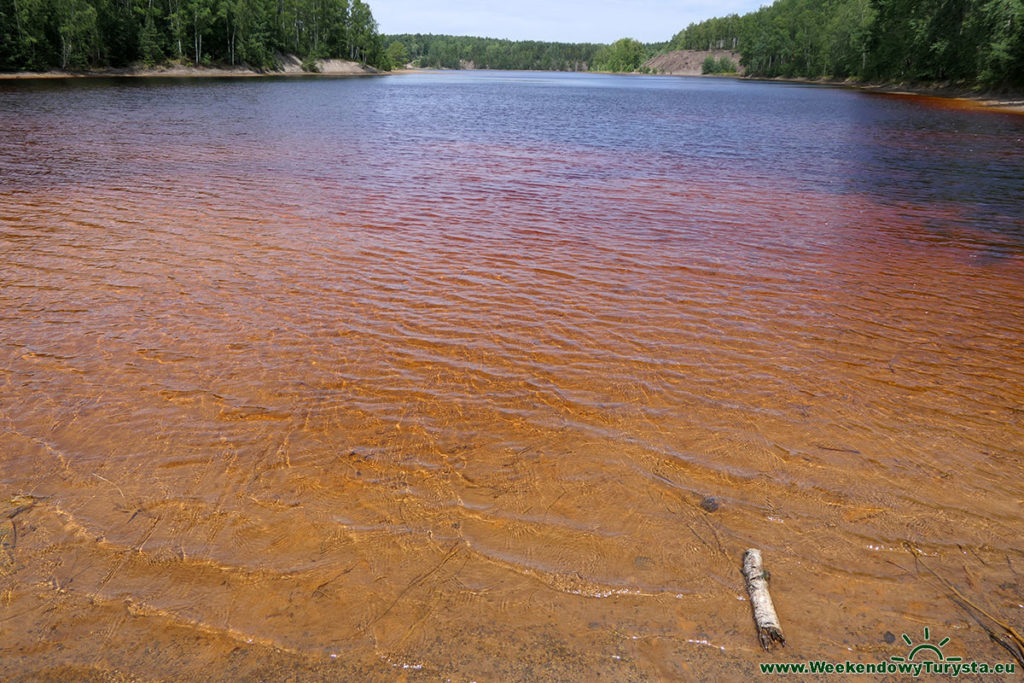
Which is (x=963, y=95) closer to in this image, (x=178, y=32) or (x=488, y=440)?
(x=488, y=440)

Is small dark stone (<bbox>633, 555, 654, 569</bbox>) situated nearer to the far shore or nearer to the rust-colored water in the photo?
the rust-colored water

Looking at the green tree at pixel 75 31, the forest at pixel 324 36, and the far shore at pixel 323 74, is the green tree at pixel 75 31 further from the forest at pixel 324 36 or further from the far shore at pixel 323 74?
the far shore at pixel 323 74

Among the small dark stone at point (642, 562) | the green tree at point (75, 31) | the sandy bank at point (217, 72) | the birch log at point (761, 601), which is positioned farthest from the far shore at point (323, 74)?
the small dark stone at point (642, 562)

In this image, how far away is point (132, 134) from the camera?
25.9 m

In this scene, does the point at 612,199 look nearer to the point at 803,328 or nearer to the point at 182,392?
the point at 803,328

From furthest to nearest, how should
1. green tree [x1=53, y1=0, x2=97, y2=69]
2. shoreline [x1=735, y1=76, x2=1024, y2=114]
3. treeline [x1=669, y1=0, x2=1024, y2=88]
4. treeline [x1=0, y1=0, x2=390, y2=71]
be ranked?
1. green tree [x1=53, y1=0, x2=97, y2=69]
2. treeline [x1=0, y1=0, x2=390, y2=71]
3. treeline [x1=669, y1=0, x2=1024, y2=88]
4. shoreline [x1=735, y1=76, x2=1024, y2=114]

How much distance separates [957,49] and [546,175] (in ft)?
227

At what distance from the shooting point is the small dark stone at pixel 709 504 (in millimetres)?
4664

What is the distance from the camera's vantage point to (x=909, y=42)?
74.4m

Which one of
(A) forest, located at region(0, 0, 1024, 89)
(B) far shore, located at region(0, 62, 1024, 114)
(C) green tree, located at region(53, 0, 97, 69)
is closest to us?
(B) far shore, located at region(0, 62, 1024, 114)

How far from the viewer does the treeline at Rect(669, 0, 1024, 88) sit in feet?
179

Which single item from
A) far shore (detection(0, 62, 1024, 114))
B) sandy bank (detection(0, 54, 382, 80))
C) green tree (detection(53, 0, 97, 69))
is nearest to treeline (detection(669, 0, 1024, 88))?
far shore (detection(0, 62, 1024, 114))

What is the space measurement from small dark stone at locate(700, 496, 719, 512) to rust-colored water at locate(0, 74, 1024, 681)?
2 cm

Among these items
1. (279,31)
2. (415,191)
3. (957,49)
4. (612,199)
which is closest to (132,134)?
(415,191)
